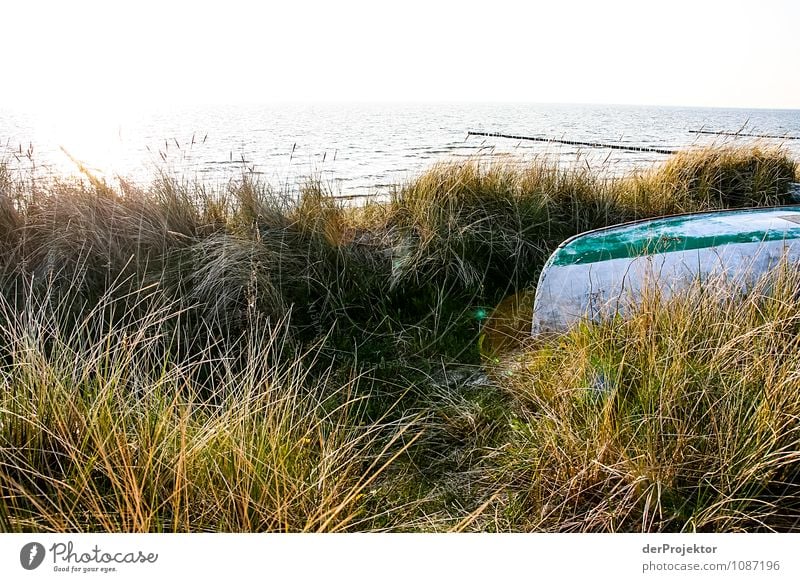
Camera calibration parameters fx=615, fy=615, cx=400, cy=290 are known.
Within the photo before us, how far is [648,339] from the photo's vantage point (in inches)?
76.8

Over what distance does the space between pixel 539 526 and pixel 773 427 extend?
2.14 ft

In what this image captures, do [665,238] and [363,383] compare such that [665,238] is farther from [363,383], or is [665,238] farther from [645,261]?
[363,383]

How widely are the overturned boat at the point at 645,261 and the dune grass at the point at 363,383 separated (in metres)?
0.23

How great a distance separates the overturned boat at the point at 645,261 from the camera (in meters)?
2.45

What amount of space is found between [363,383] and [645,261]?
1288 mm

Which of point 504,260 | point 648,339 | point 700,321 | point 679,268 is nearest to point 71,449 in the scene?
point 648,339
